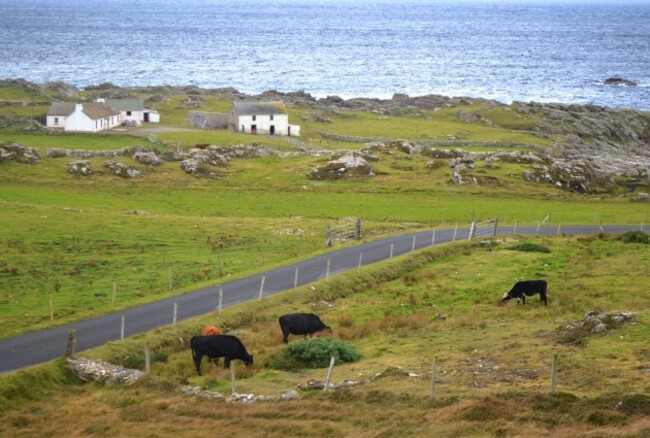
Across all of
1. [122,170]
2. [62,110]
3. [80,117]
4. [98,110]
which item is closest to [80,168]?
[122,170]

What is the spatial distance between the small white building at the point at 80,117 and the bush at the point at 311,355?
78467 mm

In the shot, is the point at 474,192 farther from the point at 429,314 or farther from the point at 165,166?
the point at 429,314

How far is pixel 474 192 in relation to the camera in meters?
85.4

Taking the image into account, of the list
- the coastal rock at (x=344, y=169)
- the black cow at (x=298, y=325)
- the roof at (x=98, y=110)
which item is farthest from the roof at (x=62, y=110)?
the black cow at (x=298, y=325)

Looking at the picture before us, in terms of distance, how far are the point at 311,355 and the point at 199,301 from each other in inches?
420

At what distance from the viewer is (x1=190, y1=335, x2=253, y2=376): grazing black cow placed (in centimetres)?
3425

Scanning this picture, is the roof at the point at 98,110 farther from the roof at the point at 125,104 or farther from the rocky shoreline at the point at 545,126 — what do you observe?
the rocky shoreline at the point at 545,126

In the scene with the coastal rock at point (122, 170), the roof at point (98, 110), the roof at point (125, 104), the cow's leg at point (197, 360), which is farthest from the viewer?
the roof at point (125, 104)

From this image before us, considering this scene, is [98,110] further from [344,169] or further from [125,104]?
[344,169]

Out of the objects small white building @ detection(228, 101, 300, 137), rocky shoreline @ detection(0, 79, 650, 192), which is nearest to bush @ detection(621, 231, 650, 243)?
rocky shoreline @ detection(0, 79, 650, 192)

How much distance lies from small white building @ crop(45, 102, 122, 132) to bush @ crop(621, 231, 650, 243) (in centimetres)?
6464

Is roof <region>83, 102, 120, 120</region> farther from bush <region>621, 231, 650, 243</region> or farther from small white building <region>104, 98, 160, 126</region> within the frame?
bush <region>621, 231, 650, 243</region>

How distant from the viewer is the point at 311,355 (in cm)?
3500

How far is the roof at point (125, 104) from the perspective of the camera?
11925 centimetres
